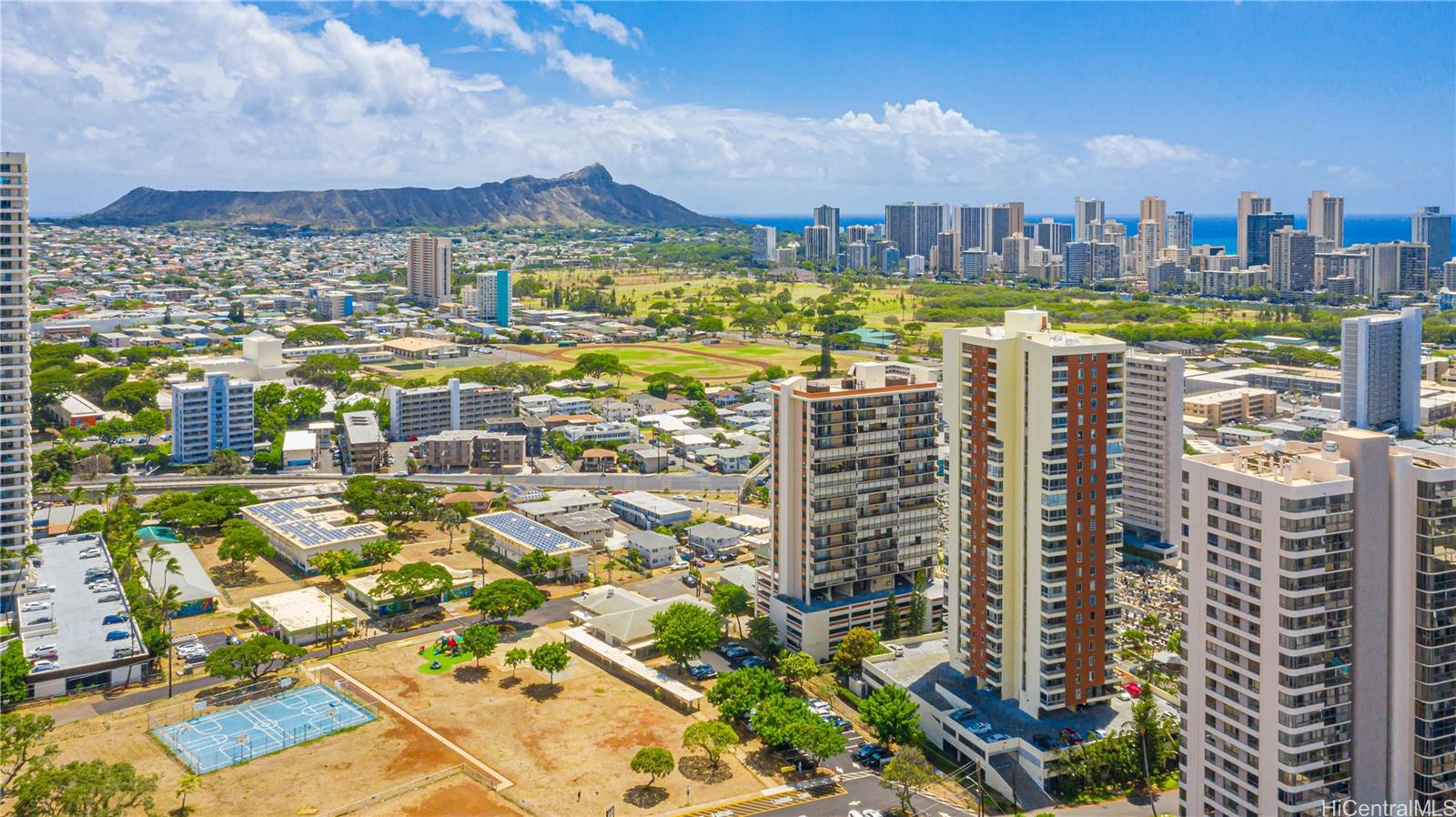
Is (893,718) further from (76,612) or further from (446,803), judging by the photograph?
(76,612)

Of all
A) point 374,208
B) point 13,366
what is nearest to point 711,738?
point 13,366

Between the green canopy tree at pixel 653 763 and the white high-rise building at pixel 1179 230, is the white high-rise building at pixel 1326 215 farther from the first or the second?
Result: the green canopy tree at pixel 653 763

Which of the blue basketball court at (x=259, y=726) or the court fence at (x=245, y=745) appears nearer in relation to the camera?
the court fence at (x=245, y=745)

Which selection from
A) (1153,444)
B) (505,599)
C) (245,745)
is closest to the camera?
(245,745)

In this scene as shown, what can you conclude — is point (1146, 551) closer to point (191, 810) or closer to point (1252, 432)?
point (1252, 432)

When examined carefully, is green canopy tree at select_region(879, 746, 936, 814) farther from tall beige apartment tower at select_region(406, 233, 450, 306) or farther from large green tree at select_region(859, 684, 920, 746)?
tall beige apartment tower at select_region(406, 233, 450, 306)

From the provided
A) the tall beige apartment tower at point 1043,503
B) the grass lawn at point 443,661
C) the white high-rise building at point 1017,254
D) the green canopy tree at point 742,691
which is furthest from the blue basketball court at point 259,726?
the white high-rise building at point 1017,254

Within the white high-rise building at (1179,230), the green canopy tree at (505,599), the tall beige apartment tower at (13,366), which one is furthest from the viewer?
the white high-rise building at (1179,230)
